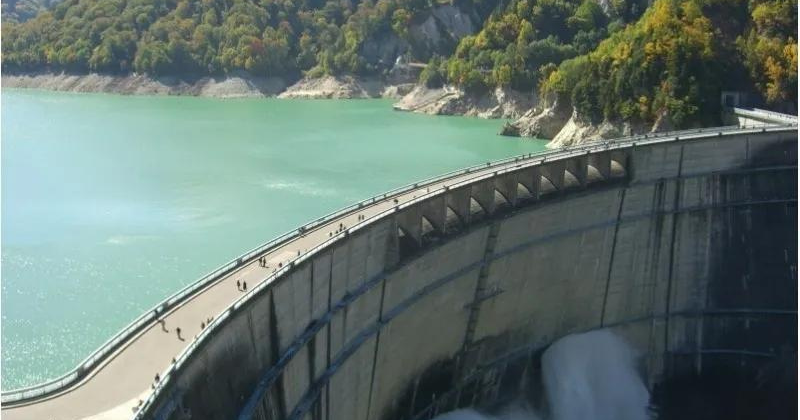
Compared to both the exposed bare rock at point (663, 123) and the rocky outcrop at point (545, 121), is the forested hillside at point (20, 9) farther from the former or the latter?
the exposed bare rock at point (663, 123)

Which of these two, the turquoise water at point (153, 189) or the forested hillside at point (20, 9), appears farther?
the forested hillside at point (20, 9)

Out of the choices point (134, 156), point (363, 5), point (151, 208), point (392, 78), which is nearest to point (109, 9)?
point (363, 5)

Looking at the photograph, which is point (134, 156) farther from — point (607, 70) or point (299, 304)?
point (299, 304)

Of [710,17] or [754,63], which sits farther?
[710,17]

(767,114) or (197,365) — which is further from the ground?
(197,365)

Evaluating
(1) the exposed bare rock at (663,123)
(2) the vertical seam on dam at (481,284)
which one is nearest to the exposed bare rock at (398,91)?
(1) the exposed bare rock at (663,123)

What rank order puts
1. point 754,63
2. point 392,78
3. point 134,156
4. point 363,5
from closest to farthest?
point 754,63, point 134,156, point 392,78, point 363,5

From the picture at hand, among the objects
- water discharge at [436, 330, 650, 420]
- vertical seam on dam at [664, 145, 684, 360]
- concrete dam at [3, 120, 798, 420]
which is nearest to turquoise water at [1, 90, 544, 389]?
concrete dam at [3, 120, 798, 420]

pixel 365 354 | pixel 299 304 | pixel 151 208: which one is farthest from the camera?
pixel 151 208
